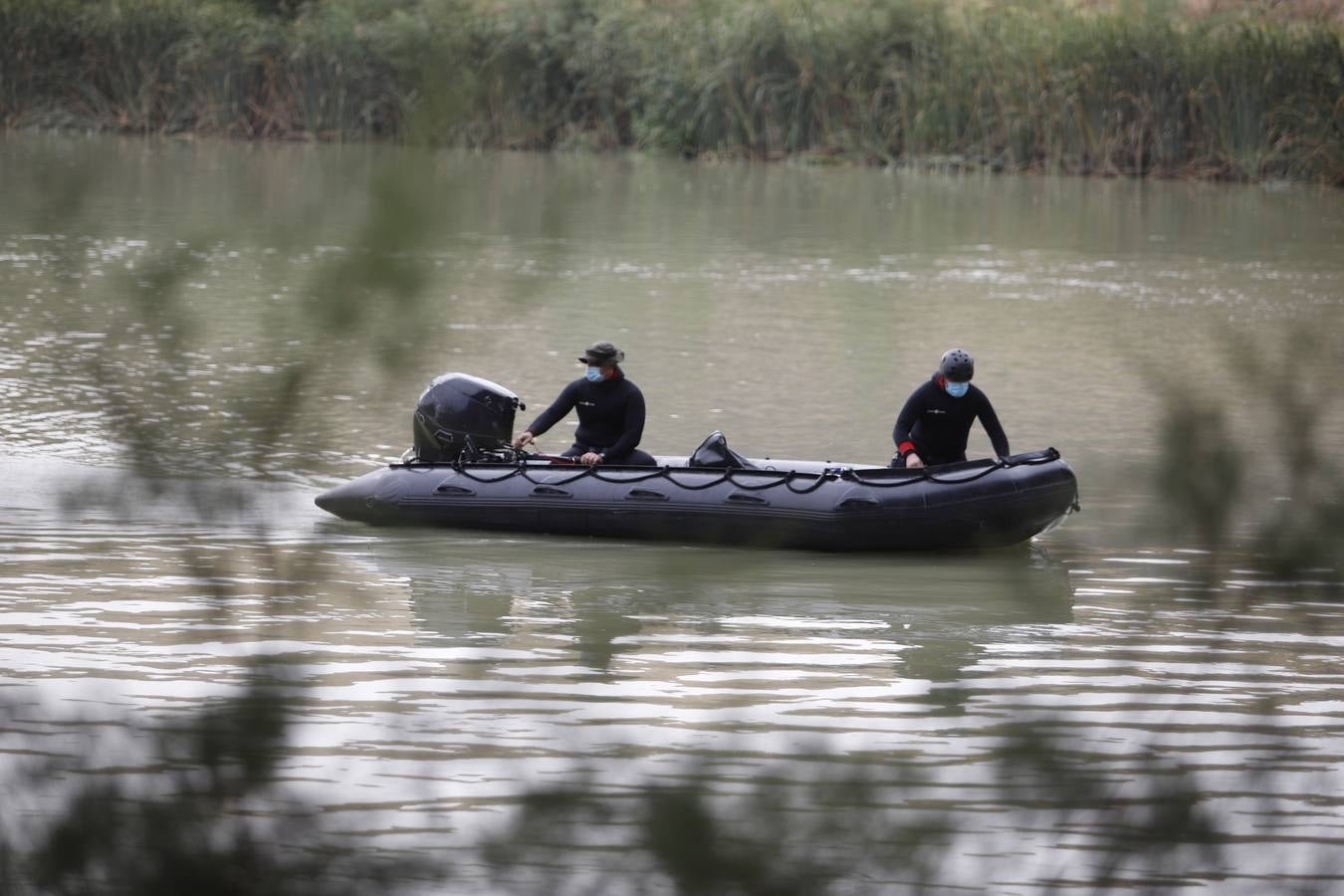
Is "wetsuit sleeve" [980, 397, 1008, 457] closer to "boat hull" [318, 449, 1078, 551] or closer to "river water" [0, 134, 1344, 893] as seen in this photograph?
"boat hull" [318, 449, 1078, 551]

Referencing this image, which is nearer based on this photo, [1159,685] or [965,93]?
[1159,685]

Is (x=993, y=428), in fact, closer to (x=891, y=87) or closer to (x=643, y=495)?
(x=643, y=495)

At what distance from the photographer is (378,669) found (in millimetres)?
6965

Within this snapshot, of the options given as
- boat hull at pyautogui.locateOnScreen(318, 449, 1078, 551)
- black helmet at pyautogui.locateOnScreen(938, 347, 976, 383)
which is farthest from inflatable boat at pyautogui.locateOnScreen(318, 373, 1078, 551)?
black helmet at pyautogui.locateOnScreen(938, 347, 976, 383)

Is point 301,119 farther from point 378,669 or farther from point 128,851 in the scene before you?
point 128,851

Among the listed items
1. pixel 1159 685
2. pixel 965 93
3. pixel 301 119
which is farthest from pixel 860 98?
pixel 1159 685

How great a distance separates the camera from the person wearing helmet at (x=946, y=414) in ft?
32.2

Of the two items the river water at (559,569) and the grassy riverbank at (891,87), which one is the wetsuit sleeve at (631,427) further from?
the grassy riverbank at (891,87)

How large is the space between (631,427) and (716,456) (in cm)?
54

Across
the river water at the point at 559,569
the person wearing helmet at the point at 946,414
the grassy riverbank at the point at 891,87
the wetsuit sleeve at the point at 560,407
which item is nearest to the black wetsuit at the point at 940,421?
the person wearing helmet at the point at 946,414

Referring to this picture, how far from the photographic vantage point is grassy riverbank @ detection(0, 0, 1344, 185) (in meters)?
29.0

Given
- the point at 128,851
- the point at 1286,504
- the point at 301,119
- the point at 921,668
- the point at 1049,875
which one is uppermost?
the point at 301,119

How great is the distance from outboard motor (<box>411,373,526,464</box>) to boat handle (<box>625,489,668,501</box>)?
3.93 feet

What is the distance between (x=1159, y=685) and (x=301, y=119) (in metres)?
32.8
